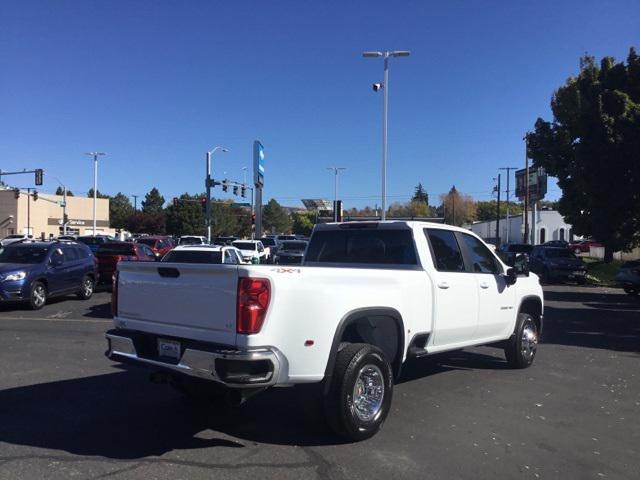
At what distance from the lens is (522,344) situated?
833 cm

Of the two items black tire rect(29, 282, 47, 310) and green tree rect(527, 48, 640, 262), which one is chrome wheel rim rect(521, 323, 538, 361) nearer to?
black tire rect(29, 282, 47, 310)

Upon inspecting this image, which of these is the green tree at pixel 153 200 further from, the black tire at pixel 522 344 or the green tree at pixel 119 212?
the black tire at pixel 522 344

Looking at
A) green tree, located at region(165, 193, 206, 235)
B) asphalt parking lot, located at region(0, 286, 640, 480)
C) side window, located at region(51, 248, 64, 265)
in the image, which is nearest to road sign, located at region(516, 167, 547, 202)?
side window, located at region(51, 248, 64, 265)

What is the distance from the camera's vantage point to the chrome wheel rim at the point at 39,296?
46.3 feet

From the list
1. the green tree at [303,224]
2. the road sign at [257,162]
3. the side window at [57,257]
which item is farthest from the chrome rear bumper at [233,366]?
the green tree at [303,224]

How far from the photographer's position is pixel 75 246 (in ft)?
53.6

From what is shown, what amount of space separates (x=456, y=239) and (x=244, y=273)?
3.52 metres

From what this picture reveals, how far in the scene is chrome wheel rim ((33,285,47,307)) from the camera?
14109mm

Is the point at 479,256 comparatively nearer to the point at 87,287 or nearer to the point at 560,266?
the point at 87,287

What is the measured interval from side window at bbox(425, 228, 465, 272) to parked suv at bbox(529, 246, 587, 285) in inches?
875

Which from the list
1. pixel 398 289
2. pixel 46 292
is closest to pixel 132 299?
pixel 398 289

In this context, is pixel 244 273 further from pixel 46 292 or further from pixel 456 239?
pixel 46 292

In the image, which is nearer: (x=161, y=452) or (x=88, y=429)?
(x=161, y=452)

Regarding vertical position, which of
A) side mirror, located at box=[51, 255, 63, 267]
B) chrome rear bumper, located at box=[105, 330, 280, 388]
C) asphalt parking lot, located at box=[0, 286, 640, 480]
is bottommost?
asphalt parking lot, located at box=[0, 286, 640, 480]
